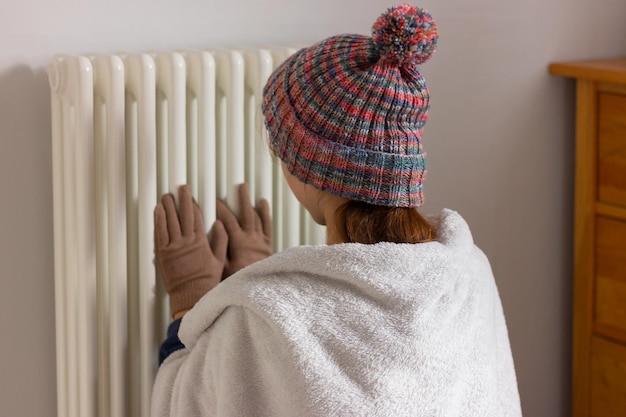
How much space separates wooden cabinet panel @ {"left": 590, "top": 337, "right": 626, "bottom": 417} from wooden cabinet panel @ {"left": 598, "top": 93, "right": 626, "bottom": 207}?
1.02 ft

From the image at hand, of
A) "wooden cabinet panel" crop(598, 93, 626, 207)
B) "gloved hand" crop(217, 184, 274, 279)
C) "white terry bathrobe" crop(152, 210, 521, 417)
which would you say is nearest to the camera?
"white terry bathrobe" crop(152, 210, 521, 417)

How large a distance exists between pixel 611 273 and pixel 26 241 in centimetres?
118

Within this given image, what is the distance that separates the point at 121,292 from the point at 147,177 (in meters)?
0.18

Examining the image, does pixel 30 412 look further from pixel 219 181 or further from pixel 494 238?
pixel 494 238

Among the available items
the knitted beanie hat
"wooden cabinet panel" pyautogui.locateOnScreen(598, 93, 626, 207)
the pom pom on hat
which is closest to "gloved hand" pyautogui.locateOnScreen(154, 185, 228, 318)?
the knitted beanie hat

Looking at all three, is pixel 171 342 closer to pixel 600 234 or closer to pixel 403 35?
pixel 403 35

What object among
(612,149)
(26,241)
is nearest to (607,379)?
(612,149)

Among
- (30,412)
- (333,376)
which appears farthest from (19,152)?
(333,376)

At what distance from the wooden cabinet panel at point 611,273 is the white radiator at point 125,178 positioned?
840 mm

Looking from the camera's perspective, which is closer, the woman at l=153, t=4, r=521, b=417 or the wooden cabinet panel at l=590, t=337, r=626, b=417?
the woman at l=153, t=4, r=521, b=417

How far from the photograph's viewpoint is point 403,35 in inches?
44.9

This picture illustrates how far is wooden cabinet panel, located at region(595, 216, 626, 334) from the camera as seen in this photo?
1.94m

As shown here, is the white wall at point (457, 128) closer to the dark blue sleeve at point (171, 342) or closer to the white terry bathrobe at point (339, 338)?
the dark blue sleeve at point (171, 342)

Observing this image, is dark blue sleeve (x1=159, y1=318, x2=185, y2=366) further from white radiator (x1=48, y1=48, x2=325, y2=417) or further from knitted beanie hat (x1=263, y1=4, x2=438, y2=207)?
knitted beanie hat (x1=263, y1=4, x2=438, y2=207)
